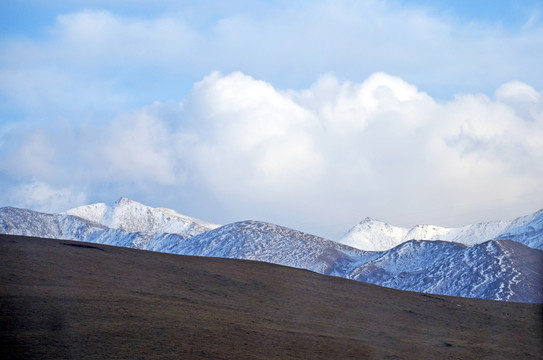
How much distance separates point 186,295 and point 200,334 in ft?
29.0

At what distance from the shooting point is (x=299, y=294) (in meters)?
45.9

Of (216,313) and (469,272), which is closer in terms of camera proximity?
(216,313)

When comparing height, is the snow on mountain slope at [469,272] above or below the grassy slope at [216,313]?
above

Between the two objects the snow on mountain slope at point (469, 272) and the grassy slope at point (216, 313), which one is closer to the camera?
the grassy slope at point (216, 313)

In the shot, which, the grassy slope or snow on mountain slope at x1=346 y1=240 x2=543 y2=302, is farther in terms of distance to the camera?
snow on mountain slope at x1=346 y1=240 x2=543 y2=302

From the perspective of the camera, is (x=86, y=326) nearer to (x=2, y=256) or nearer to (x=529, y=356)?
(x=2, y=256)

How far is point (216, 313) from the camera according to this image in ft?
120

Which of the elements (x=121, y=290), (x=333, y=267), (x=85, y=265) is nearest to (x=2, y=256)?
(x=85, y=265)

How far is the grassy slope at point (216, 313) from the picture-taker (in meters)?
28.8

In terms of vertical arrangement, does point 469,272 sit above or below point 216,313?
above

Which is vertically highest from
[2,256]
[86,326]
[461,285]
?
[461,285]

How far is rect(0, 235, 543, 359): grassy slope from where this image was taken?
28812mm

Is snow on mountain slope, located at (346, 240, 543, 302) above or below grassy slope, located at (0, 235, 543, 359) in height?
above

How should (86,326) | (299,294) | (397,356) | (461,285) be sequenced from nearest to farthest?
(86,326)
(397,356)
(299,294)
(461,285)
